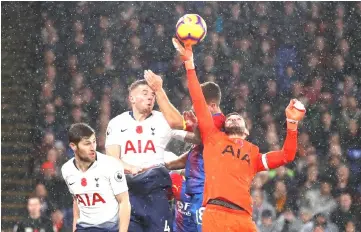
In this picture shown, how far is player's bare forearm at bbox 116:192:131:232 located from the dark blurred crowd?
17.9 feet

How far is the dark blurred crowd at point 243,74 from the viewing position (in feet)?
43.4

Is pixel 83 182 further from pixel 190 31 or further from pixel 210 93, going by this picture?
pixel 190 31

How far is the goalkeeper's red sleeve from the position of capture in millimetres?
7484

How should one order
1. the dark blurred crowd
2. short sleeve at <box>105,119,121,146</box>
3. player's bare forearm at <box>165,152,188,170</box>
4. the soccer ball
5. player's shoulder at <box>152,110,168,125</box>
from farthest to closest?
the dark blurred crowd, player's bare forearm at <box>165,152,188,170</box>, player's shoulder at <box>152,110,168,125</box>, short sleeve at <box>105,119,121,146</box>, the soccer ball

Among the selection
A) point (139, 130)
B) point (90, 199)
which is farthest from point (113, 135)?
point (90, 199)

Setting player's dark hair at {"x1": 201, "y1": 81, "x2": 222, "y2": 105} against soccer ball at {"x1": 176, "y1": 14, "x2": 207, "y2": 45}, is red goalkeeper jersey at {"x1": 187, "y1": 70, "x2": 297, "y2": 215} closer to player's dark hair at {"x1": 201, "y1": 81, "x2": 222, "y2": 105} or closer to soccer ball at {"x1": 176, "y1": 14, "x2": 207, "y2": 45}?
soccer ball at {"x1": 176, "y1": 14, "x2": 207, "y2": 45}

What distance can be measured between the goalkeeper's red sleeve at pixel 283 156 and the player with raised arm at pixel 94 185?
1078mm

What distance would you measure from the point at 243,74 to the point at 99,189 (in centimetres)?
744

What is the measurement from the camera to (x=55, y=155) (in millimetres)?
13633

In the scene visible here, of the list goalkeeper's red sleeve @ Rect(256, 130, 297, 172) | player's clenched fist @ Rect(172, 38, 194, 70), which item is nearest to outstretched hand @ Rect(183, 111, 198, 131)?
player's clenched fist @ Rect(172, 38, 194, 70)

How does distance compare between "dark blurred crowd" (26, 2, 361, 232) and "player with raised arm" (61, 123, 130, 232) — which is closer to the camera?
"player with raised arm" (61, 123, 130, 232)

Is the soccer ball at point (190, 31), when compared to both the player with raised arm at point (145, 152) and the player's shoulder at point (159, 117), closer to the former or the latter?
the player with raised arm at point (145, 152)

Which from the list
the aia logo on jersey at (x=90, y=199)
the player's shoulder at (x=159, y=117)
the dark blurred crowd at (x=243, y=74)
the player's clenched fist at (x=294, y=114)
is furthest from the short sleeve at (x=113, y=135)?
the dark blurred crowd at (x=243, y=74)

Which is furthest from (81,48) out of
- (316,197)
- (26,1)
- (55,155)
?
(316,197)
